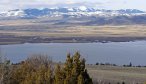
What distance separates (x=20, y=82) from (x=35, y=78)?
2444 mm

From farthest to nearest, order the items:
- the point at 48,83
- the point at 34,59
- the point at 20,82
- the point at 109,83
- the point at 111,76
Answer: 1. the point at 111,76
2. the point at 109,83
3. the point at 34,59
4. the point at 20,82
5. the point at 48,83

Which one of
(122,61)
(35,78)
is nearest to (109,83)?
(35,78)

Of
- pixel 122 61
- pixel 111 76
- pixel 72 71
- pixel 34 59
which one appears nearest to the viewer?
pixel 72 71

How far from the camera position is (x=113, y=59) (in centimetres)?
6625

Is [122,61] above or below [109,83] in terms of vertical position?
below

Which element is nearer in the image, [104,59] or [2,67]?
[2,67]

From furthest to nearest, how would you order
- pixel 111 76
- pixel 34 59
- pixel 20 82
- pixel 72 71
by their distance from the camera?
1. pixel 111 76
2. pixel 34 59
3. pixel 20 82
4. pixel 72 71

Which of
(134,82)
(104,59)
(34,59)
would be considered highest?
(34,59)

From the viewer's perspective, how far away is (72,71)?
49.0ft

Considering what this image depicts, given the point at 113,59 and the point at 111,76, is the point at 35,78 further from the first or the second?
the point at 113,59

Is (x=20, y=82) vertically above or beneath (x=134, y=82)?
above

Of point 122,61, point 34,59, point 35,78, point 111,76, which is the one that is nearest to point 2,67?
point 35,78

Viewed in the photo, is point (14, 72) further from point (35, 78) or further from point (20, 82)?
point (35, 78)

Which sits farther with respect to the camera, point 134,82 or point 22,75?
point 134,82
